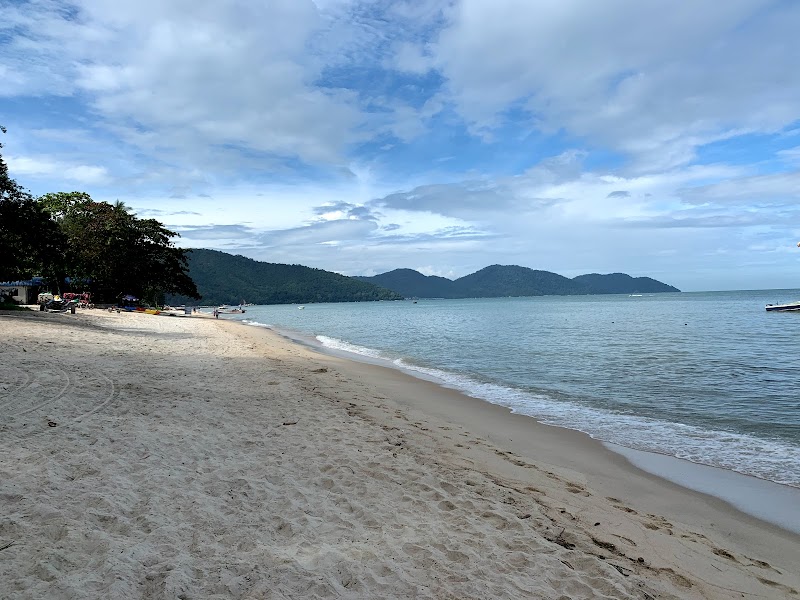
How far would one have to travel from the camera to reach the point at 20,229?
900 inches

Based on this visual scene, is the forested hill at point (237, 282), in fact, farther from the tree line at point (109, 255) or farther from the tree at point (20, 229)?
the tree at point (20, 229)

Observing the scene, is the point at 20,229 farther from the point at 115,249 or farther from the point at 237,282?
the point at 237,282

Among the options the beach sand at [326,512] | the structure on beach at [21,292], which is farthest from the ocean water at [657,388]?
the structure on beach at [21,292]

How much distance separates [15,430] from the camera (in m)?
6.00

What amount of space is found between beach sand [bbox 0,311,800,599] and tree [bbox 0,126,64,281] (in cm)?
1807

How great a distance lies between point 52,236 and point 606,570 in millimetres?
30084

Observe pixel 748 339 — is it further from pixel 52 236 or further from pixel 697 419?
pixel 52 236

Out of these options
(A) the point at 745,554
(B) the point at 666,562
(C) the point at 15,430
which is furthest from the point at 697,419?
(C) the point at 15,430

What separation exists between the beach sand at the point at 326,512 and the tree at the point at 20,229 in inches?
711

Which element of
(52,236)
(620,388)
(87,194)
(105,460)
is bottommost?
(620,388)

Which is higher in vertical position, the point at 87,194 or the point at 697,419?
the point at 87,194

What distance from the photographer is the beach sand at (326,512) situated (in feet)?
11.1

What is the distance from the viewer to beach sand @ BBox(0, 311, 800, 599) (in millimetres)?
3371

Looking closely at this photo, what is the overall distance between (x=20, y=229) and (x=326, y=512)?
84.8ft
